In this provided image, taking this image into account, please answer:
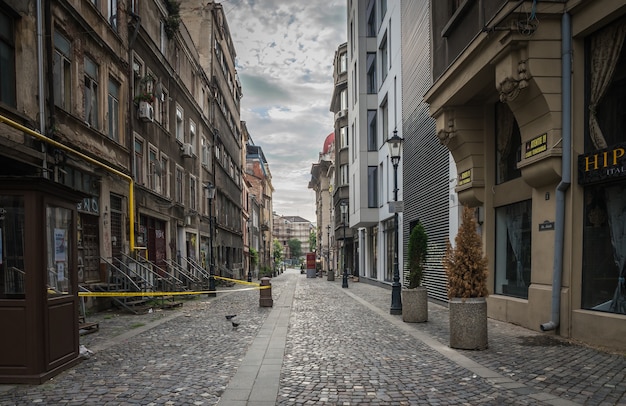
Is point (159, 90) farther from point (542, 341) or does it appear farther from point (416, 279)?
point (542, 341)

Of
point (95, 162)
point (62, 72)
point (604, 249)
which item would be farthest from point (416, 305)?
point (62, 72)

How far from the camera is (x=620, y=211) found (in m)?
7.32

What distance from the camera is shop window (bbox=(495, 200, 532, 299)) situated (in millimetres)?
10031

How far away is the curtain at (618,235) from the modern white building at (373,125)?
13.2 meters

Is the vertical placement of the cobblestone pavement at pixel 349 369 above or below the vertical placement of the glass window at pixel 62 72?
below

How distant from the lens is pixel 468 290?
7.28 meters

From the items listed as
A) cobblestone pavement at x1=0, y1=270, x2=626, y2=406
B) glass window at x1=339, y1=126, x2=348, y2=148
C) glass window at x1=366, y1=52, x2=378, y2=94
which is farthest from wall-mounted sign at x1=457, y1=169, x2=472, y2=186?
glass window at x1=339, y1=126, x2=348, y2=148

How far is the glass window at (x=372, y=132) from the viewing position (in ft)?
88.7

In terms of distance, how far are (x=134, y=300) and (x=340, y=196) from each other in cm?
2593

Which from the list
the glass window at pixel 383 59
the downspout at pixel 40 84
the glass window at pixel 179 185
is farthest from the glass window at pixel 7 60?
the glass window at pixel 383 59

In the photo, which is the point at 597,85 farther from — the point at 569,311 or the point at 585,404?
the point at 585,404

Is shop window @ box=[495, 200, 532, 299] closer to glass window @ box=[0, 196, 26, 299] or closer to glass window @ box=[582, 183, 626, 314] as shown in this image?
glass window @ box=[582, 183, 626, 314]

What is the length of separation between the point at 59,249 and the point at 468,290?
6.24 meters

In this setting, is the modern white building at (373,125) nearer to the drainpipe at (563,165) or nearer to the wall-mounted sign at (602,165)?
the drainpipe at (563,165)
